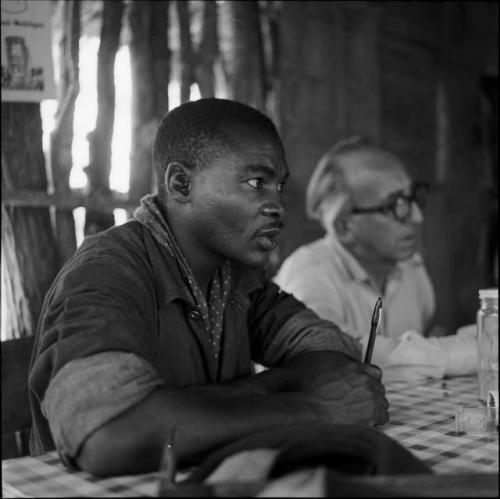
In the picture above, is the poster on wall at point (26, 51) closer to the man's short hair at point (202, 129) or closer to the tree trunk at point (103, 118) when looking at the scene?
the tree trunk at point (103, 118)

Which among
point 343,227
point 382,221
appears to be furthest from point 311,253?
point 382,221

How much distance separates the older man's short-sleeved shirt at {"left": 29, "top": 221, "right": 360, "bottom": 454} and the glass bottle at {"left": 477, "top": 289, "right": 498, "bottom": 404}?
1.20 ft

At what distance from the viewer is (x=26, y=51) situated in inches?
109

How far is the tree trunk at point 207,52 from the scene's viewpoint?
356cm

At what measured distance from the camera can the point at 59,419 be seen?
1289 mm

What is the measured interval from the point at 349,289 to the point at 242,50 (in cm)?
139

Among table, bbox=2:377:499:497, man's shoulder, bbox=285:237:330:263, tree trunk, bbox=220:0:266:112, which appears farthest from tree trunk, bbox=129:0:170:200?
table, bbox=2:377:499:497

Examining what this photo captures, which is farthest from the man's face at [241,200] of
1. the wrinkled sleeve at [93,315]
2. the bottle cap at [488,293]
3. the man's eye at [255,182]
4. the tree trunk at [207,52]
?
the tree trunk at [207,52]

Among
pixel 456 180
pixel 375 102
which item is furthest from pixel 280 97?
pixel 456 180

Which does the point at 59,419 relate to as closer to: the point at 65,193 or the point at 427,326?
the point at 65,193

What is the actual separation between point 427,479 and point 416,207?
2344 mm

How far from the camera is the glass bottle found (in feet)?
5.46

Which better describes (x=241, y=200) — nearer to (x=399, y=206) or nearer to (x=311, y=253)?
(x=311, y=253)

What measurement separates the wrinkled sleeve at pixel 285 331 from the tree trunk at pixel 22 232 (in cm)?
107
